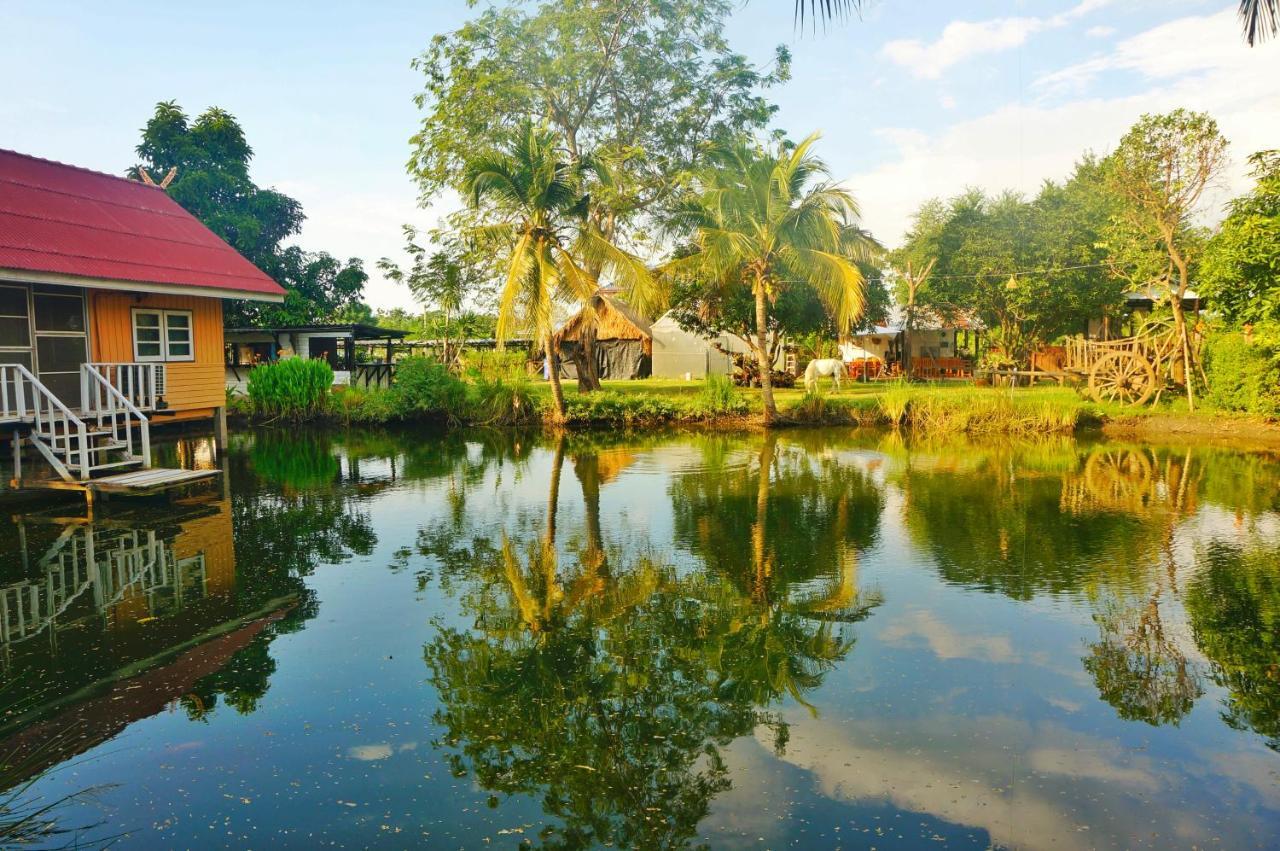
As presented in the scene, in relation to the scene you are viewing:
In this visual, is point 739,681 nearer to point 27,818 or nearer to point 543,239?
point 27,818

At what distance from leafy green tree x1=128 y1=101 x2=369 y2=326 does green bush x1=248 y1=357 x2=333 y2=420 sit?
725cm

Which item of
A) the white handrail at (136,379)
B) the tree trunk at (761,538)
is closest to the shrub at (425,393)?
the white handrail at (136,379)

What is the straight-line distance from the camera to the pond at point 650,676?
412 centimetres

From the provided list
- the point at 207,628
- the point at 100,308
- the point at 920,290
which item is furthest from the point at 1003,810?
the point at 920,290

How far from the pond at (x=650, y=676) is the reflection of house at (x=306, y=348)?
19.7 meters

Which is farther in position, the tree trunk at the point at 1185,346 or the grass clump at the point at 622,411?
the grass clump at the point at 622,411

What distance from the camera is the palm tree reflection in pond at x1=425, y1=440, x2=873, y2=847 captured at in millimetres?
4312

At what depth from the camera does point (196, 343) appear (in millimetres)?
16891

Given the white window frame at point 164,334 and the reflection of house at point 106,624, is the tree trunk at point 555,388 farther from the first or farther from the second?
the reflection of house at point 106,624

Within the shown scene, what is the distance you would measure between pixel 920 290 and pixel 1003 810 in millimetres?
32848

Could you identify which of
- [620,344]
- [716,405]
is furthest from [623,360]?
[716,405]

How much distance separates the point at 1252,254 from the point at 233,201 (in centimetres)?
3065

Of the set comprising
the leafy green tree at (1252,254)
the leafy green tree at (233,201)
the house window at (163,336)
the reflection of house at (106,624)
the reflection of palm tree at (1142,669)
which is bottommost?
the reflection of palm tree at (1142,669)

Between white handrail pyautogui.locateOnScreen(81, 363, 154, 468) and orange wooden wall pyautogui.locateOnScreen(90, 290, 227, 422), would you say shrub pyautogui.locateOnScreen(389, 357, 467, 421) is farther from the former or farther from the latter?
white handrail pyautogui.locateOnScreen(81, 363, 154, 468)
